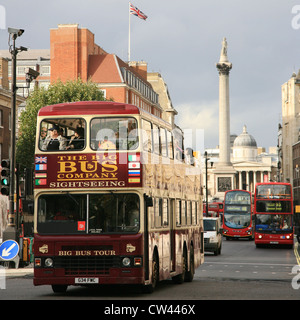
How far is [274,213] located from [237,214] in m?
11.8

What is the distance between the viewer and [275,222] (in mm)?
49719

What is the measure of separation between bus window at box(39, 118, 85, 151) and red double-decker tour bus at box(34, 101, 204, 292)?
0.07 ft

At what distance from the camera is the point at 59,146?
17.2 metres

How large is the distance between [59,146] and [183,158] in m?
6.05

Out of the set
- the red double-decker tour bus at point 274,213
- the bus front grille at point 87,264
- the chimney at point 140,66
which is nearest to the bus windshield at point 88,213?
the bus front grille at point 87,264

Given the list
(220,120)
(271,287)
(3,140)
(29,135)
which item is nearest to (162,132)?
(271,287)

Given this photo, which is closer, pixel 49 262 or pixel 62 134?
pixel 49 262

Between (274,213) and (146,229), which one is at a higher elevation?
(274,213)

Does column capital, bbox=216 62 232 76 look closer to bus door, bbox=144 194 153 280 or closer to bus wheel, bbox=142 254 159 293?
bus wheel, bbox=142 254 159 293

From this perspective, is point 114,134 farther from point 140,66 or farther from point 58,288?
point 140,66

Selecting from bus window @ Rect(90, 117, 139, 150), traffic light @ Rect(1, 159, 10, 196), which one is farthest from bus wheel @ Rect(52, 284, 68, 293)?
traffic light @ Rect(1, 159, 10, 196)

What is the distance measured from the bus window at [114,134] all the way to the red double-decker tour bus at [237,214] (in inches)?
1758

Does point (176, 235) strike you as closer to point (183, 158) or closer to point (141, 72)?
point (183, 158)

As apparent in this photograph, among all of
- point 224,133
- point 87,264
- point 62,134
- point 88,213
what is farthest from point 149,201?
point 224,133
